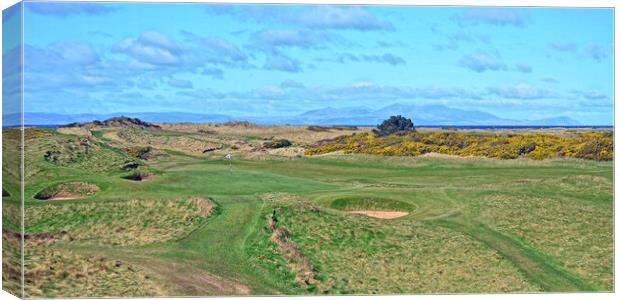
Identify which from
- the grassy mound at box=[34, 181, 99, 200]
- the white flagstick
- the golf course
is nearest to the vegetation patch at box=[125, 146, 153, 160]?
the golf course

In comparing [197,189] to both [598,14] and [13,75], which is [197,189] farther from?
[598,14]

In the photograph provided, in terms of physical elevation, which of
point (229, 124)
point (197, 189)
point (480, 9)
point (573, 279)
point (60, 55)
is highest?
point (480, 9)

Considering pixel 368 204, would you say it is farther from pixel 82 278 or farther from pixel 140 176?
pixel 82 278

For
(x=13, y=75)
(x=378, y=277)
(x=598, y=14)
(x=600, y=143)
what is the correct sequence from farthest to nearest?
(x=600, y=143) → (x=598, y=14) → (x=378, y=277) → (x=13, y=75)

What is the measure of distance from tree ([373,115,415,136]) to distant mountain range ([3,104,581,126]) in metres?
0.61

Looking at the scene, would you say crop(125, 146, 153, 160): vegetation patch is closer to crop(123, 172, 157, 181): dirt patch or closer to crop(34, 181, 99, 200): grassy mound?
crop(123, 172, 157, 181): dirt patch

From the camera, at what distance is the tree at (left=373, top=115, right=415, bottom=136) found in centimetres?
3153

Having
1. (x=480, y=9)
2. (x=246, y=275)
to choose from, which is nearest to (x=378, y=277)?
(x=246, y=275)

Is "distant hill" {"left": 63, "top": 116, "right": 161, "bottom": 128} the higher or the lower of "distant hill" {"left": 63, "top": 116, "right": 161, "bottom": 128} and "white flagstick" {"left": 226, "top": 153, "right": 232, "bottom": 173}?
the higher

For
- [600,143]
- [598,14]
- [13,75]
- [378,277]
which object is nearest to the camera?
[13,75]

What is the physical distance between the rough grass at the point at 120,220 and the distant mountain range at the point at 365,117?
3.43 m

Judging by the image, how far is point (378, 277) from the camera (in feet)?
74.3

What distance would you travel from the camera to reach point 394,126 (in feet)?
109

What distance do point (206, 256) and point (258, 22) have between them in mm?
8285
